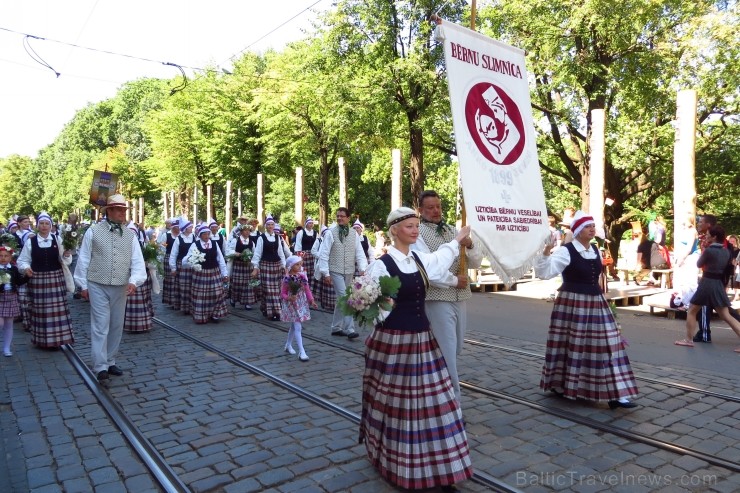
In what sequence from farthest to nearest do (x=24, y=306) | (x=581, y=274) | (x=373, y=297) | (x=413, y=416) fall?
(x=24, y=306)
(x=581, y=274)
(x=373, y=297)
(x=413, y=416)

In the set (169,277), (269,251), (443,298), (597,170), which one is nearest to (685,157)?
(597,170)

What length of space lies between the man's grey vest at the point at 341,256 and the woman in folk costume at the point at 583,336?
478cm

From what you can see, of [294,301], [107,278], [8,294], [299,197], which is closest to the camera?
[107,278]

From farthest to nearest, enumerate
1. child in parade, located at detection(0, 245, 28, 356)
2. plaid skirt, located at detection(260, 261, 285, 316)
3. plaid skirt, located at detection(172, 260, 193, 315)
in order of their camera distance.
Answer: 1. plaid skirt, located at detection(172, 260, 193, 315)
2. plaid skirt, located at detection(260, 261, 285, 316)
3. child in parade, located at detection(0, 245, 28, 356)

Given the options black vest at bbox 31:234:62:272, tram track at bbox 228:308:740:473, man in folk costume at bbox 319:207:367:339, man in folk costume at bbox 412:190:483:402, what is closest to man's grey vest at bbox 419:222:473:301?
man in folk costume at bbox 412:190:483:402

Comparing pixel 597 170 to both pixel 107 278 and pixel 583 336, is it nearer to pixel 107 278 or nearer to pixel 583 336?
pixel 583 336

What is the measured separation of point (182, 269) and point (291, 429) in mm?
8189

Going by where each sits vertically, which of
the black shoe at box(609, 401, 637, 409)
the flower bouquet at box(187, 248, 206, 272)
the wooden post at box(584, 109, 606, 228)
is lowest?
the black shoe at box(609, 401, 637, 409)

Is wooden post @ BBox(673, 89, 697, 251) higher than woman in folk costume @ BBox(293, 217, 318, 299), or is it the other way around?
wooden post @ BBox(673, 89, 697, 251)

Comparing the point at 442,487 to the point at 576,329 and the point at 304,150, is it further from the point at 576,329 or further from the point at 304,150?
the point at 304,150

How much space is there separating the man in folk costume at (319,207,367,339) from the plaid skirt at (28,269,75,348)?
397 centimetres

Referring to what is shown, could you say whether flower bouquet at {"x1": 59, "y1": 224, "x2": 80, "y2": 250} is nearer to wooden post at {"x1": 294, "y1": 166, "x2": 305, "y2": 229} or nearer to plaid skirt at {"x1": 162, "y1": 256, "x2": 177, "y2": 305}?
plaid skirt at {"x1": 162, "y1": 256, "x2": 177, "y2": 305}

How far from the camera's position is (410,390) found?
3994mm

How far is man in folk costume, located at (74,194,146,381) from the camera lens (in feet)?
22.9
